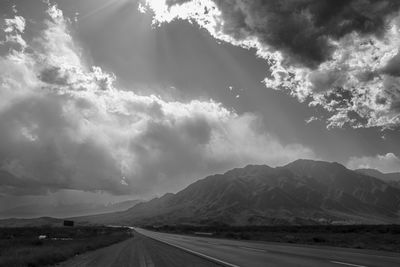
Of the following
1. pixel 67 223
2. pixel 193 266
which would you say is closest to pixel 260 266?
pixel 193 266

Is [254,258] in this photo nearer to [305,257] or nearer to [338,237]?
[305,257]

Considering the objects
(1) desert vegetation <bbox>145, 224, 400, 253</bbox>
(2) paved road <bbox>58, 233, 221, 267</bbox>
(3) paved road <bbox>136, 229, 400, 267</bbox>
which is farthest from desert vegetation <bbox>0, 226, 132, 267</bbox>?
(1) desert vegetation <bbox>145, 224, 400, 253</bbox>

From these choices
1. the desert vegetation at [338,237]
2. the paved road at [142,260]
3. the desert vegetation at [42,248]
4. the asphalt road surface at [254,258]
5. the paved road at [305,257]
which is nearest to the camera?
the paved road at [305,257]

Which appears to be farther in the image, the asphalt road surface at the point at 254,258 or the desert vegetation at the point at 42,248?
the desert vegetation at the point at 42,248

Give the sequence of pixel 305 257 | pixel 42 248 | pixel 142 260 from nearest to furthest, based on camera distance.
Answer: pixel 305 257, pixel 142 260, pixel 42 248

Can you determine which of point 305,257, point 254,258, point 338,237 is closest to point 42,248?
point 254,258

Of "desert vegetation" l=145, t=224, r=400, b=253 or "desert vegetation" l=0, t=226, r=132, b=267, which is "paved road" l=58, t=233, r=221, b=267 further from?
"desert vegetation" l=145, t=224, r=400, b=253

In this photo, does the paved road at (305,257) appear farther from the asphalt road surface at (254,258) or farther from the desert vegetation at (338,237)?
the desert vegetation at (338,237)

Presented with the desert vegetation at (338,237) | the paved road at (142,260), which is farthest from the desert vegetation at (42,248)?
the desert vegetation at (338,237)

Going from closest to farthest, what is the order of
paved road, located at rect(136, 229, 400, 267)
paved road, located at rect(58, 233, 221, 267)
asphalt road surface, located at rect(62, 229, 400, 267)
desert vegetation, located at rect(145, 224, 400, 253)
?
paved road, located at rect(136, 229, 400, 267) → asphalt road surface, located at rect(62, 229, 400, 267) → paved road, located at rect(58, 233, 221, 267) → desert vegetation, located at rect(145, 224, 400, 253)

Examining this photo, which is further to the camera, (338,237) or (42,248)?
(338,237)

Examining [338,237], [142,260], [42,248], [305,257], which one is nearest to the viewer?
[305,257]

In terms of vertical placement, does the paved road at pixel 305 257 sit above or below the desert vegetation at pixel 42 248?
above

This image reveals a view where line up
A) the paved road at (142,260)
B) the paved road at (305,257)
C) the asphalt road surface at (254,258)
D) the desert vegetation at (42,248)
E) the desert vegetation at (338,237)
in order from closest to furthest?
the paved road at (305,257) < the asphalt road surface at (254,258) < the paved road at (142,260) < the desert vegetation at (42,248) < the desert vegetation at (338,237)
